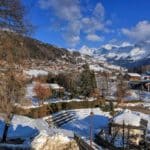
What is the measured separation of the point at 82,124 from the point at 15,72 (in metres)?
41.4

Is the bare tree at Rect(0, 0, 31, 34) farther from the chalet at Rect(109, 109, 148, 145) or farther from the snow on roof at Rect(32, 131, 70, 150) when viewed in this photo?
the chalet at Rect(109, 109, 148, 145)

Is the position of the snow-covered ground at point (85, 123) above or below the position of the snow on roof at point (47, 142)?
below

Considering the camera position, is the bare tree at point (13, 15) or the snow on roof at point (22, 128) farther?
the snow on roof at point (22, 128)

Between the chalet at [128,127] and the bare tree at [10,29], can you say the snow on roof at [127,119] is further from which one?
the bare tree at [10,29]

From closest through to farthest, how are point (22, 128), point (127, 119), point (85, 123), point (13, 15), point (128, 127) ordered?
1. point (13, 15)
2. point (128, 127)
3. point (127, 119)
4. point (22, 128)
5. point (85, 123)

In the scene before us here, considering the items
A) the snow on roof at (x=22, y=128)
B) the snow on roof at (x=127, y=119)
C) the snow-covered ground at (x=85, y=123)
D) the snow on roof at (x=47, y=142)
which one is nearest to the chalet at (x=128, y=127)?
the snow on roof at (x=127, y=119)

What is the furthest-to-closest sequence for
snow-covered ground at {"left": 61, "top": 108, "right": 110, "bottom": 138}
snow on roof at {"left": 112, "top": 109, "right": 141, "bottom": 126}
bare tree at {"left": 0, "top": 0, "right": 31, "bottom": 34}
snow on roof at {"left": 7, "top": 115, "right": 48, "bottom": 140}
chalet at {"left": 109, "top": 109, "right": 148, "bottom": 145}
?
1. snow-covered ground at {"left": 61, "top": 108, "right": 110, "bottom": 138}
2. snow on roof at {"left": 112, "top": 109, "right": 141, "bottom": 126}
3. snow on roof at {"left": 7, "top": 115, "right": 48, "bottom": 140}
4. chalet at {"left": 109, "top": 109, "right": 148, "bottom": 145}
5. bare tree at {"left": 0, "top": 0, "right": 31, "bottom": 34}

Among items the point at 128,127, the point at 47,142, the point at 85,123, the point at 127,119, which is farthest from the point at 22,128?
the point at 47,142

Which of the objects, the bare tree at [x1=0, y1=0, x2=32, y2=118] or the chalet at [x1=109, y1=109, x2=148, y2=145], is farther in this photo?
the chalet at [x1=109, y1=109, x2=148, y2=145]

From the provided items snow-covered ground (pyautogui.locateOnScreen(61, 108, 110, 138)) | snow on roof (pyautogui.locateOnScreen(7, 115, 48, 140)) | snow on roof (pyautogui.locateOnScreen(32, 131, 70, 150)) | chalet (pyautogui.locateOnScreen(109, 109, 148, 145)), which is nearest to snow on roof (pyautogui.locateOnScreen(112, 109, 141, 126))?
chalet (pyautogui.locateOnScreen(109, 109, 148, 145))

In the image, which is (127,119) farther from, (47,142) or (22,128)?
(47,142)

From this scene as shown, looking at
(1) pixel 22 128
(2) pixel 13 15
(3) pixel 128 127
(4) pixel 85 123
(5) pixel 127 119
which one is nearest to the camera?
(2) pixel 13 15

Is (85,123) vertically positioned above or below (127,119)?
below

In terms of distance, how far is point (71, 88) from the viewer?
9594 centimetres
